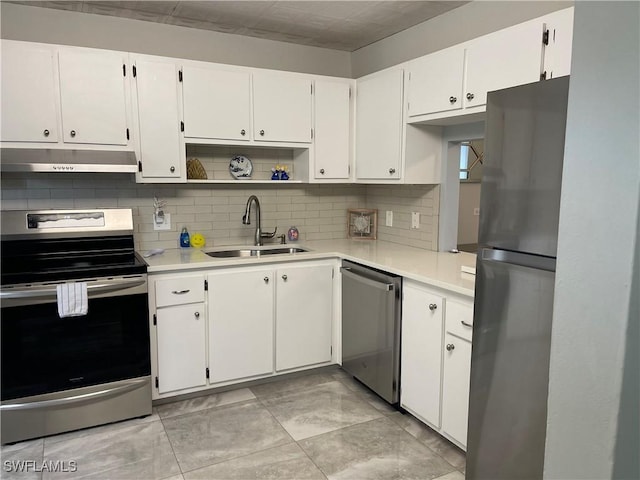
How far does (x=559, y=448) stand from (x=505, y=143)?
1203mm

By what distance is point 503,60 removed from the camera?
235 centimetres

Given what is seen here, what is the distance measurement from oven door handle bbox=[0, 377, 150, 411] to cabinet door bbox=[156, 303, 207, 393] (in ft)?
0.54

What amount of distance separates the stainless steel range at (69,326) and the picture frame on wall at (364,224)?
182 centimetres

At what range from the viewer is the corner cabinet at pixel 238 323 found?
2869 millimetres

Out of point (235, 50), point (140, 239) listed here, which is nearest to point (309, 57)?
point (235, 50)

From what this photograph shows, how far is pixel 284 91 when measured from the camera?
3.34 m

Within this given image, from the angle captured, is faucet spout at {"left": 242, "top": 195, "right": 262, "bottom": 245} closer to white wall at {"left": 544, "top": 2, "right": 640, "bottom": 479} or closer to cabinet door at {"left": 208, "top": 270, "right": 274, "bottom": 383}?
cabinet door at {"left": 208, "top": 270, "right": 274, "bottom": 383}

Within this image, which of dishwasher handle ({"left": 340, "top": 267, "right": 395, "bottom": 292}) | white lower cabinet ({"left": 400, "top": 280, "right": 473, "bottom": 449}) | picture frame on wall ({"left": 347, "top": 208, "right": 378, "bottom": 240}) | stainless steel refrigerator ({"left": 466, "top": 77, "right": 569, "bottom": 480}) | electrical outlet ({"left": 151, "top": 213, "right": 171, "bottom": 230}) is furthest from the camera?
picture frame on wall ({"left": 347, "top": 208, "right": 378, "bottom": 240})

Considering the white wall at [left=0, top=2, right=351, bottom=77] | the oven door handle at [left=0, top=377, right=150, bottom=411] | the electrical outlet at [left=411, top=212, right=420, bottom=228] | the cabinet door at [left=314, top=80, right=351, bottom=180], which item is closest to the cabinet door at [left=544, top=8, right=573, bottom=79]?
the electrical outlet at [left=411, top=212, right=420, bottom=228]

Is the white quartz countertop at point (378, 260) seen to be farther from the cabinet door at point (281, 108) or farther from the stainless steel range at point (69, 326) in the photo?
the cabinet door at point (281, 108)

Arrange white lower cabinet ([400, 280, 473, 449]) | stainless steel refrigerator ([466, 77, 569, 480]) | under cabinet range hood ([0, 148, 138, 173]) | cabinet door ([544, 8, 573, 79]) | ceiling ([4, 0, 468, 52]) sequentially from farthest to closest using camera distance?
ceiling ([4, 0, 468, 52]) < under cabinet range hood ([0, 148, 138, 173]) < white lower cabinet ([400, 280, 473, 449]) < cabinet door ([544, 8, 573, 79]) < stainless steel refrigerator ([466, 77, 569, 480])

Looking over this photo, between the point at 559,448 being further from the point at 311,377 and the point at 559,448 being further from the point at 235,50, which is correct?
the point at 235,50

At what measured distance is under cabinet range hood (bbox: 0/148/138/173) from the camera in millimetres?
2570
